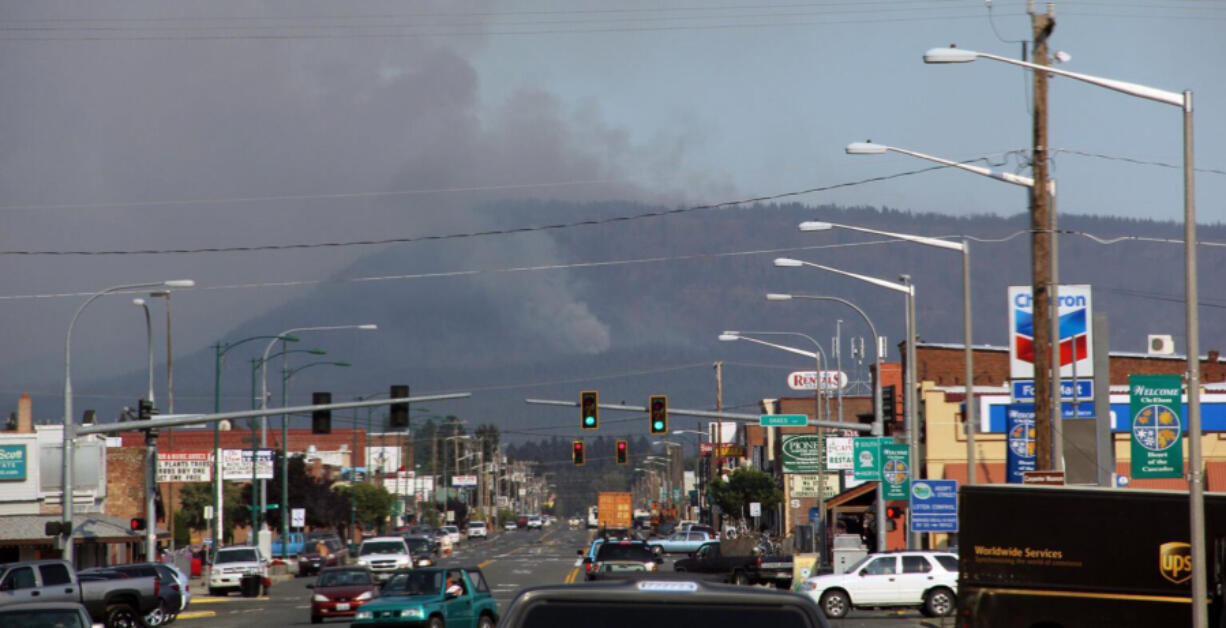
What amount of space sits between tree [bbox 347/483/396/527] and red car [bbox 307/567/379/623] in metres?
76.4

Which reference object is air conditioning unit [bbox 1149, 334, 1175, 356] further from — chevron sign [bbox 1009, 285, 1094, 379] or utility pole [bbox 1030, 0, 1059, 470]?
utility pole [bbox 1030, 0, 1059, 470]

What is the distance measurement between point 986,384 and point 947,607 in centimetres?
4673

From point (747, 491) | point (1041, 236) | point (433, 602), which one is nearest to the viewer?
point (1041, 236)

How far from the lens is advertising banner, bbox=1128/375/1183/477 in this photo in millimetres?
32781

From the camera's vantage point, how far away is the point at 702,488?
567 feet

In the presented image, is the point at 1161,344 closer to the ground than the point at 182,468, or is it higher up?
higher up

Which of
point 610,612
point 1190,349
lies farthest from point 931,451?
point 610,612

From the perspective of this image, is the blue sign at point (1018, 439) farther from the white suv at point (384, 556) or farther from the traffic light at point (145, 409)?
the white suv at point (384, 556)

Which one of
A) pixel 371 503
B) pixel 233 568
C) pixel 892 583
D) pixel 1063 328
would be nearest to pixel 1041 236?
pixel 1063 328

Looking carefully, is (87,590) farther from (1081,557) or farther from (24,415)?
(24,415)

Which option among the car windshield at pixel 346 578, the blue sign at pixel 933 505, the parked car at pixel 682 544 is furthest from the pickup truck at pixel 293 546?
the blue sign at pixel 933 505

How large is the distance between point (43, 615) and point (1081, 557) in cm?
1573

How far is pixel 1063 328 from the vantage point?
1373 inches

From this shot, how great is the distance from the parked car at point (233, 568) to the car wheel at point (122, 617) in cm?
1945
